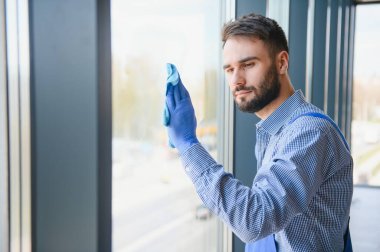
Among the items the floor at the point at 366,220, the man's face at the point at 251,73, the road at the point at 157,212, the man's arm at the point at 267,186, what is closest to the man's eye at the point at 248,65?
the man's face at the point at 251,73

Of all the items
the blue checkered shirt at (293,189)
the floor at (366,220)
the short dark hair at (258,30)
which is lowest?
the floor at (366,220)

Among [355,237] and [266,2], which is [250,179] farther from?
[355,237]

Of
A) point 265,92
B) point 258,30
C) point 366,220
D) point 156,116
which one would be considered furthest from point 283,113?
point 366,220

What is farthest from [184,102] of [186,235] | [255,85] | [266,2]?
[266,2]

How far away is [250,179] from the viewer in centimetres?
225

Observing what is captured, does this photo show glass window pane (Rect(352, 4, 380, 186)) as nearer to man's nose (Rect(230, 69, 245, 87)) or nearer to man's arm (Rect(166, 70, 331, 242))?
man's nose (Rect(230, 69, 245, 87))

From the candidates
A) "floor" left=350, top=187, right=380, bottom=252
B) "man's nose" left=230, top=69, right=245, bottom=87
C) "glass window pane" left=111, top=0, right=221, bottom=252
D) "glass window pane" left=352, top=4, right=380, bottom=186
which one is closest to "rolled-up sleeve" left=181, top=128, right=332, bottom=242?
"man's nose" left=230, top=69, right=245, bottom=87

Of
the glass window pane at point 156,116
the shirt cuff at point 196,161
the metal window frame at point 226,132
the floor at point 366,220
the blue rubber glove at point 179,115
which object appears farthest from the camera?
the floor at point 366,220

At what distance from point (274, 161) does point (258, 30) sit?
0.39 metres

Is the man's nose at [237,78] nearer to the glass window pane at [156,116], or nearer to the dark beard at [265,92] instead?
the dark beard at [265,92]

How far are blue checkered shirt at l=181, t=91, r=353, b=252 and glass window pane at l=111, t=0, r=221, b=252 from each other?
1.29 feet

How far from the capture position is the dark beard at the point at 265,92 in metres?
1.19

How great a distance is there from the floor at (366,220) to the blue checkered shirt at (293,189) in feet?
9.81

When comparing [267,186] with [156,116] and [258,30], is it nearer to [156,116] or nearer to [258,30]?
[258,30]
